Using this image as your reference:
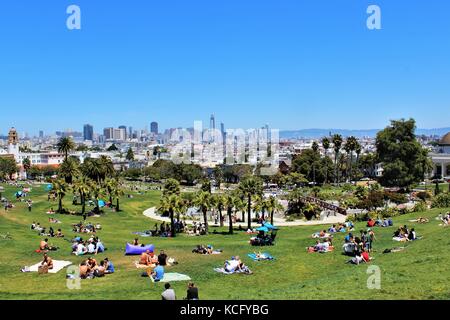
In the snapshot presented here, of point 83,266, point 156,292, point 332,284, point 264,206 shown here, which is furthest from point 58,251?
point 264,206

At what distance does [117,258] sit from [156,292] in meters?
8.35

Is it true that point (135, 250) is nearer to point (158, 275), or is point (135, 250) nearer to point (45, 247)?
point (45, 247)

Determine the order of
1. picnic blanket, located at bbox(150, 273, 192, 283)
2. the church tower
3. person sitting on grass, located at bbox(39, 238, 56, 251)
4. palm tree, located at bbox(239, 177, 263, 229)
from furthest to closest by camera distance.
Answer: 1. the church tower
2. palm tree, located at bbox(239, 177, 263, 229)
3. person sitting on grass, located at bbox(39, 238, 56, 251)
4. picnic blanket, located at bbox(150, 273, 192, 283)

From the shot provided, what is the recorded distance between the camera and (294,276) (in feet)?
70.0

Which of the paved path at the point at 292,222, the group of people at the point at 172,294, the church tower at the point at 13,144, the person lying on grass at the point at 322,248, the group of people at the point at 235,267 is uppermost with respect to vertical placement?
the church tower at the point at 13,144

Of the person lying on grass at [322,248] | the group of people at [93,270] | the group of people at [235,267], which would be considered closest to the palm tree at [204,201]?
the person lying on grass at [322,248]

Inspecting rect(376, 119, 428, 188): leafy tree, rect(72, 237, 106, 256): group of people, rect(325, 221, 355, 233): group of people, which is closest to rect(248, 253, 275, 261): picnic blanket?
rect(72, 237, 106, 256): group of people

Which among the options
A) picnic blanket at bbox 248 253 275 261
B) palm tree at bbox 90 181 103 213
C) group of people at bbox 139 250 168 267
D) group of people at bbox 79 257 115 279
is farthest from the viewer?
palm tree at bbox 90 181 103 213

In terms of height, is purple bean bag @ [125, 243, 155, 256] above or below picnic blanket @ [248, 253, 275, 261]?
Answer: above

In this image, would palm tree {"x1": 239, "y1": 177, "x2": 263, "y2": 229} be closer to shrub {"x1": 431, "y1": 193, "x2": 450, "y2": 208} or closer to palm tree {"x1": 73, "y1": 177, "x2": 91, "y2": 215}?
shrub {"x1": 431, "y1": 193, "x2": 450, "y2": 208}

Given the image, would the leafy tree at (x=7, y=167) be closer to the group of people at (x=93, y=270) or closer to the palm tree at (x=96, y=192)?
the palm tree at (x=96, y=192)

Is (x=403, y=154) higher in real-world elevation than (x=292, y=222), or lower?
higher

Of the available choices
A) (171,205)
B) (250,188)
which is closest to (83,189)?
(171,205)
